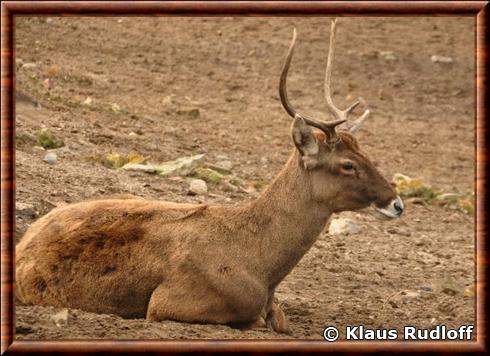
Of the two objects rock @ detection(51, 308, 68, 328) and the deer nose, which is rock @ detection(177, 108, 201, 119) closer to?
the deer nose

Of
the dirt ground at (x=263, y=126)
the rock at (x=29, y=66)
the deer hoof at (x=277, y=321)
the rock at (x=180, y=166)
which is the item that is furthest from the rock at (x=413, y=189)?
the deer hoof at (x=277, y=321)

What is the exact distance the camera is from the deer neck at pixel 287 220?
361 inches

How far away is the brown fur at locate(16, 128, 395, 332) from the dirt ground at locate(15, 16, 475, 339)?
204 mm

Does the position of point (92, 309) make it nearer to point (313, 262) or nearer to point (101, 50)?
point (313, 262)

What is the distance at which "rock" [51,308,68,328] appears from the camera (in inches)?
331

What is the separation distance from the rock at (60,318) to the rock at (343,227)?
4768 mm

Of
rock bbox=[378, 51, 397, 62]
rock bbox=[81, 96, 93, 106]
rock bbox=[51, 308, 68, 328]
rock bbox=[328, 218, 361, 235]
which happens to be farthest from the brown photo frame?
rock bbox=[378, 51, 397, 62]

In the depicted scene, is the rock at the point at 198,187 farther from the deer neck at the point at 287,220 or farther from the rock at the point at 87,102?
the deer neck at the point at 287,220

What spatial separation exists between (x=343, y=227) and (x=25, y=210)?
3807mm

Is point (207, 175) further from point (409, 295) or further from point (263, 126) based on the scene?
point (409, 295)

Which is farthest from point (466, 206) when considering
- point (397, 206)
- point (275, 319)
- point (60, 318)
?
point (60, 318)

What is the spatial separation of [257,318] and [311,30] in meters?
12.8

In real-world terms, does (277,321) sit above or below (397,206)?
below

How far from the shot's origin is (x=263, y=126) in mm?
17297
